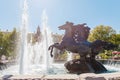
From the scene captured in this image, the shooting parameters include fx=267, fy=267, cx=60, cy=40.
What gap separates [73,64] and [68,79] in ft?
34.9

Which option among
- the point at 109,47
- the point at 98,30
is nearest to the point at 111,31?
the point at 98,30

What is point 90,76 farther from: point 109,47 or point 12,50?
point 12,50

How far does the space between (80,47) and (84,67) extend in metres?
1.21

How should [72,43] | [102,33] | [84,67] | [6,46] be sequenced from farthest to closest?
[102,33]
[6,46]
[72,43]
[84,67]

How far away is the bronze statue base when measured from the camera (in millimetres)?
15820

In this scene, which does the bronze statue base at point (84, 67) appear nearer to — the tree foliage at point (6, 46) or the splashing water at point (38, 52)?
the splashing water at point (38, 52)

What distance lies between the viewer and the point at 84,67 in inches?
624

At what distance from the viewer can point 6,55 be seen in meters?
49.3

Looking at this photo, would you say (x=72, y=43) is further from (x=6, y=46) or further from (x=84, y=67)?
(x=6, y=46)

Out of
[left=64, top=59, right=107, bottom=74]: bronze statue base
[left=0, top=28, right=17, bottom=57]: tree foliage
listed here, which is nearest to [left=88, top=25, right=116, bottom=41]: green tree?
[left=0, top=28, right=17, bottom=57]: tree foliage

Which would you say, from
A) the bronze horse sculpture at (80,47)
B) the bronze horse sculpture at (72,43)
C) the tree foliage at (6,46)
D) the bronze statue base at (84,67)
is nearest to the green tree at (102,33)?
the tree foliage at (6,46)

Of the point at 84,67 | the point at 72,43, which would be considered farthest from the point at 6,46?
the point at 84,67

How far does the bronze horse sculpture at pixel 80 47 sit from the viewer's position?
52.4ft

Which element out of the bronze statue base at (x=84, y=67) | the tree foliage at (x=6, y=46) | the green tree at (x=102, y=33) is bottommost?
the bronze statue base at (x=84, y=67)
